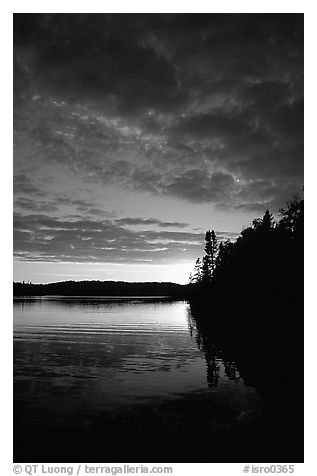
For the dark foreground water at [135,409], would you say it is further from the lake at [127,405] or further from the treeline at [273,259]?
the treeline at [273,259]

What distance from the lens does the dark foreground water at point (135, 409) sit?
9.78m

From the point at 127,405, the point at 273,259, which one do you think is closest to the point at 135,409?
the point at 127,405

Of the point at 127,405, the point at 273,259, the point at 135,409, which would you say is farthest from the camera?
the point at 273,259

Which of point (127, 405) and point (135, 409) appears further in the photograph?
point (127, 405)

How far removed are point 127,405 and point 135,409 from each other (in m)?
0.56

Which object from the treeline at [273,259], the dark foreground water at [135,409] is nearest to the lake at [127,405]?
the dark foreground water at [135,409]

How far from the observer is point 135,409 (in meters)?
12.9

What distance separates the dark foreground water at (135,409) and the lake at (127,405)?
0.03 meters

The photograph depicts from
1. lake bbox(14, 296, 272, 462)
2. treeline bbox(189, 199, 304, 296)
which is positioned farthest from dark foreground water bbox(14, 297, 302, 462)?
treeline bbox(189, 199, 304, 296)

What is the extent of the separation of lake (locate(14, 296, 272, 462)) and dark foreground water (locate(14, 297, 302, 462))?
3 centimetres

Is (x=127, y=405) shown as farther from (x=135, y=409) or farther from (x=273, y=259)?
(x=273, y=259)

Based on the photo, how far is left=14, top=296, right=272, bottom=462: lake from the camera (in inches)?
388

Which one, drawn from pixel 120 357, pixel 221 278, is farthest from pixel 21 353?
pixel 221 278
